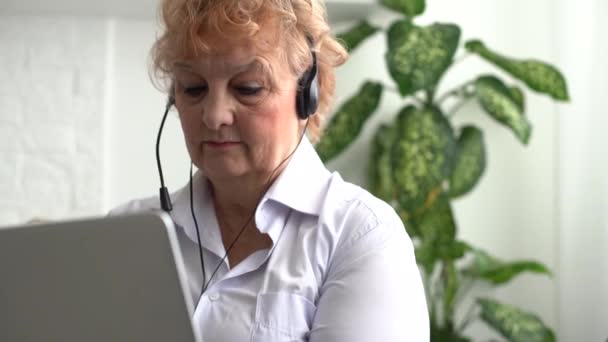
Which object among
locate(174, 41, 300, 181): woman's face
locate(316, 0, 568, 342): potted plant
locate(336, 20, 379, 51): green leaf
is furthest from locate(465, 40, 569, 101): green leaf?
locate(174, 41, 300, 181): woman's face

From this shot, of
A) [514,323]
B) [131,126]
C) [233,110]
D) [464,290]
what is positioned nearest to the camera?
[233,110]

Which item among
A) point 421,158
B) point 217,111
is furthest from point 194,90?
point 421,158

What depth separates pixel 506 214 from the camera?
9.59ft

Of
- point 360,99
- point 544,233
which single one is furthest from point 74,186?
point 544,233

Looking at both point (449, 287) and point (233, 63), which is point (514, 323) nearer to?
point (449, 287)

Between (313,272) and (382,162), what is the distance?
161 centimetres

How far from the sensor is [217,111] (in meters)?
1.19

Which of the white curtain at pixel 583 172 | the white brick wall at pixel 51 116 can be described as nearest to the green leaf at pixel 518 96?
the white curtain at pixel 583 172

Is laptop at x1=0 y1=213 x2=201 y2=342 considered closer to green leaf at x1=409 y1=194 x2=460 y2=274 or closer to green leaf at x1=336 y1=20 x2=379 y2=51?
green leaf at x1=409 y1=194 x2=460 y2=274

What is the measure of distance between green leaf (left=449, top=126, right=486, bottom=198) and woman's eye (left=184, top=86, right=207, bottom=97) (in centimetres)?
154

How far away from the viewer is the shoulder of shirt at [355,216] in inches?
46.3

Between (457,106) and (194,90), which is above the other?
(194,90)

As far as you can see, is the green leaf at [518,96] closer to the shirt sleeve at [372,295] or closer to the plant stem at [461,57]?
the plant stem at [461,57]

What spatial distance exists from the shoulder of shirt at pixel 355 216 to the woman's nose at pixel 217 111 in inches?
7.1
